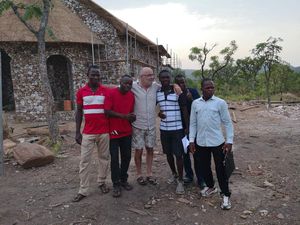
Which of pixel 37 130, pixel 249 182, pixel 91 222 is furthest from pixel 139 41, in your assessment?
pixel 91 222

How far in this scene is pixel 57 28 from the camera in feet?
45.9

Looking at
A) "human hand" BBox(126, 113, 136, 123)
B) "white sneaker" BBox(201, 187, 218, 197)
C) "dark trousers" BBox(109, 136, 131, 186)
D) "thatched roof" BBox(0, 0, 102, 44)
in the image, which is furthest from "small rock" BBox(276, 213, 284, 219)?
"thatched roof" BBox(0, 0, 102, 44)

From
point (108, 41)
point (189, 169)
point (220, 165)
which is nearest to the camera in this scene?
point (220, 165)

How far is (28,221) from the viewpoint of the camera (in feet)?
14.5

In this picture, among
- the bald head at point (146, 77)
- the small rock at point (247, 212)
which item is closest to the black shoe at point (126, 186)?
the bald head at point (146, 77)

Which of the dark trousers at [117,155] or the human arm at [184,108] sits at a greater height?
the human arm at [184,108]

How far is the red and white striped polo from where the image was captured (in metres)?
4.62

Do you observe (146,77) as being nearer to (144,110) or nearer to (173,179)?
(144,110)

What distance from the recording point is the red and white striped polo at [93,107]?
4.62 meters

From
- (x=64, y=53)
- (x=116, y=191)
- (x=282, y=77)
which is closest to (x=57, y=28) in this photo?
(x=64, y=53)

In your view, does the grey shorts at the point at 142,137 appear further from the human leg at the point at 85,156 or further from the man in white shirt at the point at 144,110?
the human leg at the point at 85,156

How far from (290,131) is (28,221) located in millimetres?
8917

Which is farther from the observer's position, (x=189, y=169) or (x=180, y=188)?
(x=189, y=169)

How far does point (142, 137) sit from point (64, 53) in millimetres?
10342
